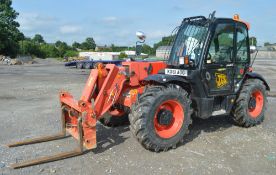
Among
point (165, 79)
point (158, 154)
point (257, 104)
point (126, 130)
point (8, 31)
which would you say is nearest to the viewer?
point (158, 154)

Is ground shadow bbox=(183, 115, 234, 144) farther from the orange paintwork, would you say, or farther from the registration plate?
the orange paintwork

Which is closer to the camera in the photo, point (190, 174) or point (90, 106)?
point (190, 174)

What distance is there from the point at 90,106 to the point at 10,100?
7.11 m

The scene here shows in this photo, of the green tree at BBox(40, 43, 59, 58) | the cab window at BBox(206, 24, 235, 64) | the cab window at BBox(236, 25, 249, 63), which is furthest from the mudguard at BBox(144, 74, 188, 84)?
the green tree at BBox(40, 43, 59, 58)

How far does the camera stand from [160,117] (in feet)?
19.2

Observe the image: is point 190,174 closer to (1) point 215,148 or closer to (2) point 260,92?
(1) point 215,148

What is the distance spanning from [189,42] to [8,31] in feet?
198

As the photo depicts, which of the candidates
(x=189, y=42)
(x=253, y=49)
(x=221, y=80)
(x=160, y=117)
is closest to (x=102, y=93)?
(x=160, y=117)

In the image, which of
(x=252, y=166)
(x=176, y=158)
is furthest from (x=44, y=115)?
(x=252, y=166)

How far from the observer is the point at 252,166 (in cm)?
519

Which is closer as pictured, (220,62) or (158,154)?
(158,154)

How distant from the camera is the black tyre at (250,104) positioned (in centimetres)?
709

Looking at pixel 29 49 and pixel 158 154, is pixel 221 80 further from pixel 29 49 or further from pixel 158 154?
pixel 29 49

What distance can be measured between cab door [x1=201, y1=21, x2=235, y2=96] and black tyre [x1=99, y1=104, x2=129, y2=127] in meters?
1.89
